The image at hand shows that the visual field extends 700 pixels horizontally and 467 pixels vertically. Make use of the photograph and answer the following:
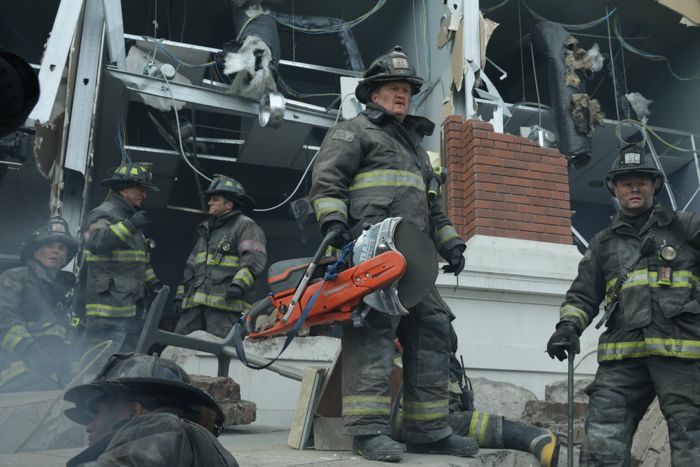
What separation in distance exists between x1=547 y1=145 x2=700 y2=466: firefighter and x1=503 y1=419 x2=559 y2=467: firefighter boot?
18cm

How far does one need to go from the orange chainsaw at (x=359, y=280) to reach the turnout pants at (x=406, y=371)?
0.50 feet

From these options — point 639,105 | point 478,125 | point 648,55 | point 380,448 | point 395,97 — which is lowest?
point 380,448

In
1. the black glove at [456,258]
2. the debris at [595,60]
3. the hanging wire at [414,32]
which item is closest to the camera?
the black glove at [456,258]

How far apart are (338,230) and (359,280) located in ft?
0.94

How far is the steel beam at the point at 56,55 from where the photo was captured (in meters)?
6.94

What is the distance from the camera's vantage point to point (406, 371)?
4660 mm

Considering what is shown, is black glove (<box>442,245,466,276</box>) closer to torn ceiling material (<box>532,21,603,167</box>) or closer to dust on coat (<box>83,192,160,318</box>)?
dust on coat (<box>83,192,160,318</box>)

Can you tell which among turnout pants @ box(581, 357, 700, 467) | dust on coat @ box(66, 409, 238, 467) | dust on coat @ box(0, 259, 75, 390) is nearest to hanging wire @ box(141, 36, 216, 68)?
dust on coat @ box(0, 259, 75, 390)

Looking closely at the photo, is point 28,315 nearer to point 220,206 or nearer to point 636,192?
point 220,206

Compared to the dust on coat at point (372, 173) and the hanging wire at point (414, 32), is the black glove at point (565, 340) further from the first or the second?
the hanging wire at point (414, 32)

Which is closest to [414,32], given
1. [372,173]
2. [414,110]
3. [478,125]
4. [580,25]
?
[414,110]

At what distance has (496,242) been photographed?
7570 millimetres

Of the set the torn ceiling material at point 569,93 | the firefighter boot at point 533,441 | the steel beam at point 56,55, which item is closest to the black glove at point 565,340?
the firefighter boot at point 533,441

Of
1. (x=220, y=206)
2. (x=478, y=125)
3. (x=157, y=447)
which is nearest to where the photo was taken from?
(x=157, y=447)
